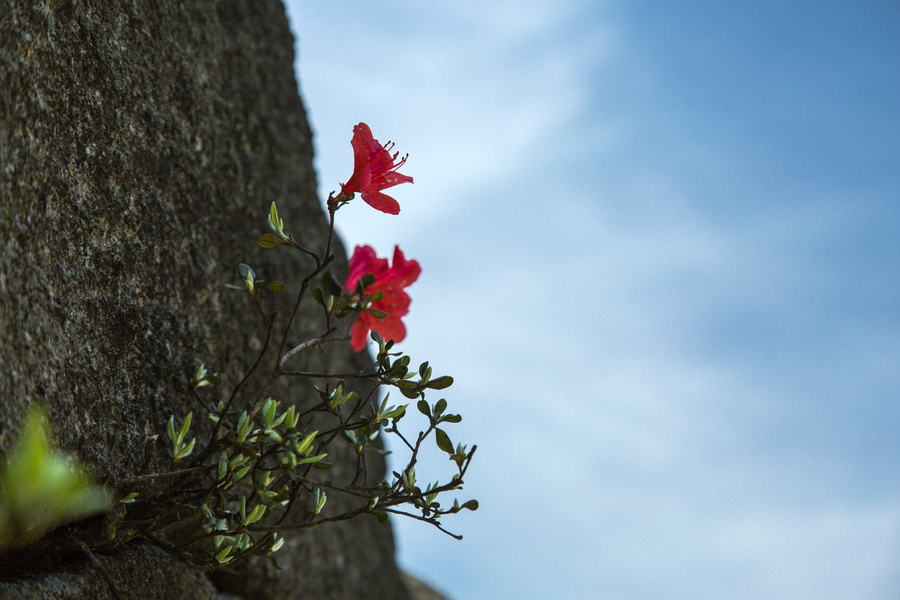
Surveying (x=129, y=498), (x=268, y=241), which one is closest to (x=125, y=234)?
(x=268, y=241)

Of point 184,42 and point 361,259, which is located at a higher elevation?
point 184,42

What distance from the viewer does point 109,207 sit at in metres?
1.54

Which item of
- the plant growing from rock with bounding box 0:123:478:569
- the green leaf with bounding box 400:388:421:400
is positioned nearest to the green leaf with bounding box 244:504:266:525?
the plant growing from rock with bounding box 0:123:478:569

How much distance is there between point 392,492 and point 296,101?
1951mm

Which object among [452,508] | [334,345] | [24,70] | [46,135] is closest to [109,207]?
[46,135]

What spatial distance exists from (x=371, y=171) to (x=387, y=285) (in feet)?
1.00

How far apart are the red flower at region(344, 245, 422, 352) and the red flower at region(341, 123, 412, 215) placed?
0.62 feet

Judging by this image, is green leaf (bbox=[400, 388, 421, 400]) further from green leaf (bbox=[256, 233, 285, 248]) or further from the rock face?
the rock face

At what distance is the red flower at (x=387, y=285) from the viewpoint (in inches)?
65.4

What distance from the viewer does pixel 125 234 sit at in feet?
5.23

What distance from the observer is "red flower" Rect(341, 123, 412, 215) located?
56.6 inches

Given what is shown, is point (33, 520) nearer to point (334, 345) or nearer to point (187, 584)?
point (187, 584)

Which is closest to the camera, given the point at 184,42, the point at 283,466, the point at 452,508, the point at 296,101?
the point at 283,466

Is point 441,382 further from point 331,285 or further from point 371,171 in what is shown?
point 371,171
